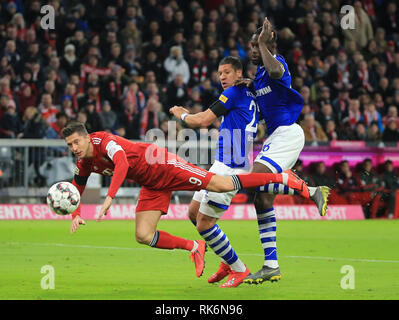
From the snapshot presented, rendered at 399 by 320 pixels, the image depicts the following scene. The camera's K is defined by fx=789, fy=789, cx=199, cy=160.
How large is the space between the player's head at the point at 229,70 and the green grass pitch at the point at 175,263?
2192 mm

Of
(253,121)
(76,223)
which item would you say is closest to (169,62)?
(253,121)

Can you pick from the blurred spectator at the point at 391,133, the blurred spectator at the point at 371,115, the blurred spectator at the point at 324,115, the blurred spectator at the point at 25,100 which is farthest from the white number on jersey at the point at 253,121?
the blurred spectator at the point at 371,115

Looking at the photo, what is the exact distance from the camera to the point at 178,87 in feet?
65.2

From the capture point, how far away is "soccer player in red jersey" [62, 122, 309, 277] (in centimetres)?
801

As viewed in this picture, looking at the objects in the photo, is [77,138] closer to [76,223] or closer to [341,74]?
[76,223]

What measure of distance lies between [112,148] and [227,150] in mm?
1258

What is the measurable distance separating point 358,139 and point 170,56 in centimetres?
529

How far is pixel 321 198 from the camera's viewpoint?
8.59m

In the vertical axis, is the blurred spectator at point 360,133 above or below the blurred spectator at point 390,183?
above

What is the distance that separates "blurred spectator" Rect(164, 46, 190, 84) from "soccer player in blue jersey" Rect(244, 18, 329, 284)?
12.0 metres

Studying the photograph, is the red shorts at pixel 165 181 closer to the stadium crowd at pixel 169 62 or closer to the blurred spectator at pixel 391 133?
the stadium crowd at pixel 169 62

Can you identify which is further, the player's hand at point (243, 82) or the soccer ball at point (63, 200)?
the player's hand at point (243, 82)

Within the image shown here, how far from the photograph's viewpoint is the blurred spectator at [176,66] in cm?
2038
